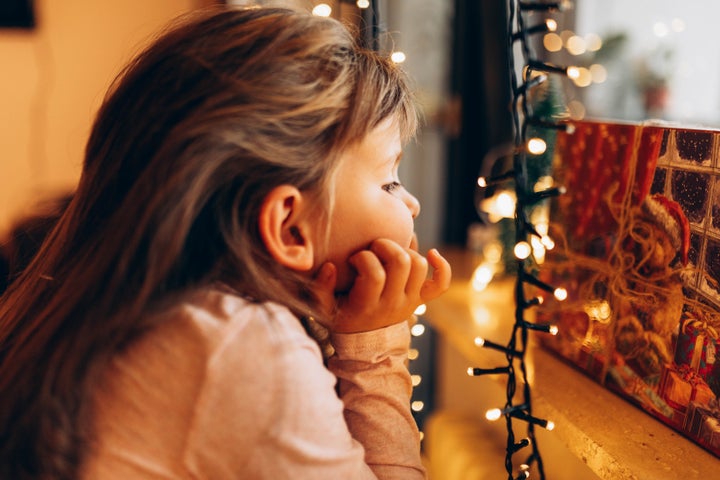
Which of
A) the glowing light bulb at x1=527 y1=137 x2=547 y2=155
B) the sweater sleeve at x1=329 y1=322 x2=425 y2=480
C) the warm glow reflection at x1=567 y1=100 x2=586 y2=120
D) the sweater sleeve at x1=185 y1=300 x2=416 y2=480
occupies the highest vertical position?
the glowing light bulb at x1=527 y1=137 x2=547 y2=155

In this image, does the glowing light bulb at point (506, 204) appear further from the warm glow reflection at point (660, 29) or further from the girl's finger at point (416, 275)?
the warm glow reflection at point (660, 29)

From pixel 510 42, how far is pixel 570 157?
21 cm

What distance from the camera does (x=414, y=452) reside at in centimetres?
65

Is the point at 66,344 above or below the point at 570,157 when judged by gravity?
below

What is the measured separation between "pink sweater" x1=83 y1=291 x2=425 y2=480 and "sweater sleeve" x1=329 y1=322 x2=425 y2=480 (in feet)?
0.25

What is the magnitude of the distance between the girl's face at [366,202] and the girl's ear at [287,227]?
0.11 feet

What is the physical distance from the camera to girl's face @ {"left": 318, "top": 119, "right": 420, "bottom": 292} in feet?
2.03

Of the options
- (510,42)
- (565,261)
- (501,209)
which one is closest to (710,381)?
(565,261)

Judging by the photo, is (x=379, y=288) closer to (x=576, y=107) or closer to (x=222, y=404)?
(x=222, y=404)

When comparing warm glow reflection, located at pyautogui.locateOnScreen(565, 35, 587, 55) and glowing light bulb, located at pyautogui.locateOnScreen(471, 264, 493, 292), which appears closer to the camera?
glowing light bulb, located at pyautogui.locateOnScreen(471, 264, 493, 292)

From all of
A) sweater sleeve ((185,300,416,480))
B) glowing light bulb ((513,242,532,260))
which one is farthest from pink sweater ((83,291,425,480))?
glowing light bulb ((513,242,532,260))

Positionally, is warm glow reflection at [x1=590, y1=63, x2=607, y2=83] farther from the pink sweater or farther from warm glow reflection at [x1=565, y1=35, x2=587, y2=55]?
the pink sweater

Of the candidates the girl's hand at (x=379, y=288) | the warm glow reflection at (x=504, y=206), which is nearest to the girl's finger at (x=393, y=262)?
the girl's hand at (x=379, y=288)

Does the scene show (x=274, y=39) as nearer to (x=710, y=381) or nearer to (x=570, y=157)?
(x=570, y=157)
